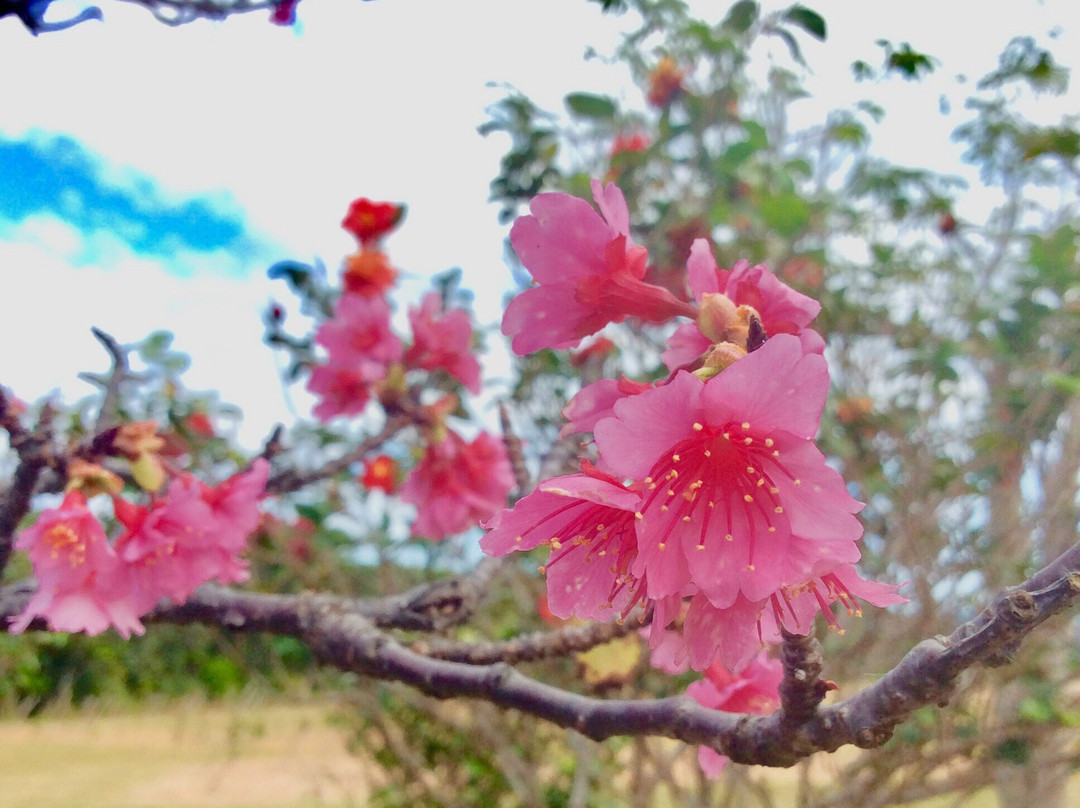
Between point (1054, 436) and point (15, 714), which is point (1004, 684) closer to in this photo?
point (1054, 436)

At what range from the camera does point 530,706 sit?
24.8 inches

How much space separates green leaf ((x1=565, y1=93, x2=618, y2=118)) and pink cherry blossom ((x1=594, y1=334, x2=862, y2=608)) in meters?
1.48

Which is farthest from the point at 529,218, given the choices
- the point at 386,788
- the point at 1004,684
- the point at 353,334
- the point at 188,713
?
the point at 188,713

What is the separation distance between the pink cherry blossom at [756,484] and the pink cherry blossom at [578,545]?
4 cm

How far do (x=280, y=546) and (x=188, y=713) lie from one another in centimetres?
158

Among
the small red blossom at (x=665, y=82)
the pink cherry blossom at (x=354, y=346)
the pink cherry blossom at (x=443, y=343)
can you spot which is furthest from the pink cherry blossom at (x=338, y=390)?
the small red blossom at (x=665, y=82)

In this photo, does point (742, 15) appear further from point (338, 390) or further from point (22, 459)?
point (22, 459)

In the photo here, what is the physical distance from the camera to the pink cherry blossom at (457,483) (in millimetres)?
1407

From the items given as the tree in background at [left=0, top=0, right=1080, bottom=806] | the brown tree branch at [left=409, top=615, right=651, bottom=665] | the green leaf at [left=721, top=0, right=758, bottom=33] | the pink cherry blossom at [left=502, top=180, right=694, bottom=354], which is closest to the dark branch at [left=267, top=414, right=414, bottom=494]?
the tree in background at [left=0, top=0, right=1080, bottom=806]

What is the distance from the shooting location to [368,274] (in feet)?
5.53

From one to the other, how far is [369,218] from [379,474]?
0.77 m

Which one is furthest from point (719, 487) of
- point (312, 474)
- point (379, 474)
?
point (379, 474)

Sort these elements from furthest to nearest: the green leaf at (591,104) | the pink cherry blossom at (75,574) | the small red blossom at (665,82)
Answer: the small red blossom at (665,82), the green leaf at (591,104), the pink cherry blossom at (75,574)

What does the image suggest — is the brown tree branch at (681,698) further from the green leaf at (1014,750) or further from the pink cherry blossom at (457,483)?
the green leaf at (1014,750)
